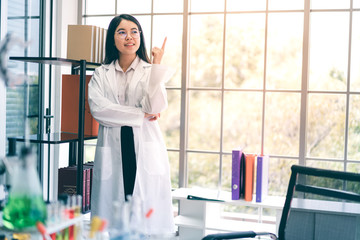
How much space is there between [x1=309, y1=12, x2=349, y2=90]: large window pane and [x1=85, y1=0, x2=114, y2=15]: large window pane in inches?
61.1

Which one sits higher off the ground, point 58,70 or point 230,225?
point 58,70

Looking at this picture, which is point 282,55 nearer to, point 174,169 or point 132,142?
point 174,169

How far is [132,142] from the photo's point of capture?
2.51m

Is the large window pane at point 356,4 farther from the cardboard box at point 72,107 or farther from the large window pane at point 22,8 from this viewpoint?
the large window pane at point 22,8

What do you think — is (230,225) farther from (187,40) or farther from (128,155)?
(187,40)

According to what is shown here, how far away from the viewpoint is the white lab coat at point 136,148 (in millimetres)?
2477

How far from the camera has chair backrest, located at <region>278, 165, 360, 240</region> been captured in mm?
1876

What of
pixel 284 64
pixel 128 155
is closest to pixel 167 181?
pixel 128 155

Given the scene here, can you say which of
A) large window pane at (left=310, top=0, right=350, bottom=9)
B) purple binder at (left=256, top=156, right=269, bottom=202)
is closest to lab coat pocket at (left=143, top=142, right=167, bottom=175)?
purple binder at (left=256, top=156, right=269, bottom=202)

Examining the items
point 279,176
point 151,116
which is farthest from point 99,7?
point 279,176

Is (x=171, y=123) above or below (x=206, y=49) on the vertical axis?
below

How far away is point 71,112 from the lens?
9.66 ft

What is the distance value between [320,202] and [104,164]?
1197mm

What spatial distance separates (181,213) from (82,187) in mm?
832
